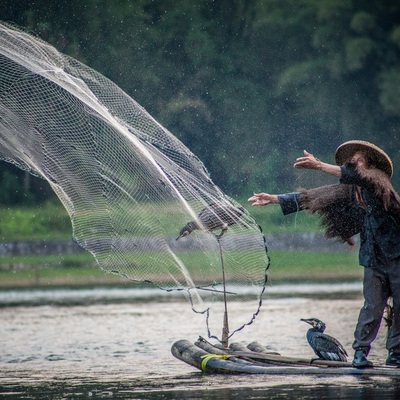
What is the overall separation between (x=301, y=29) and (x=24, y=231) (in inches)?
571

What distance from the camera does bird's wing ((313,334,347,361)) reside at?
10.8m

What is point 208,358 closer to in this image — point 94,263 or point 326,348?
point 326,348

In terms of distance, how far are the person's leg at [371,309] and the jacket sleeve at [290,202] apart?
0.72 m

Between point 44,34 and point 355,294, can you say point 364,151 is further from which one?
point 44,34

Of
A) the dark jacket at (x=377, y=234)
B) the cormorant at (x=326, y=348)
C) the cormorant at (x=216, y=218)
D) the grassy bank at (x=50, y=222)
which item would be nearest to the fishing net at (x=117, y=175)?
the cormorant at (x=216, y=218)

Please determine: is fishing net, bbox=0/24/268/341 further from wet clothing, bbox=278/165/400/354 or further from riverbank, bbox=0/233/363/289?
riverbank, bbox=0/233/363/289

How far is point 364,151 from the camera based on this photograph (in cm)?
1048

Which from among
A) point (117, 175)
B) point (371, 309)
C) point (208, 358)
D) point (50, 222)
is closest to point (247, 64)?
point (50, 222)

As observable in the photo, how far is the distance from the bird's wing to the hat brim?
53.1 inches

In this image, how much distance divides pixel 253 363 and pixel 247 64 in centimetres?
3433

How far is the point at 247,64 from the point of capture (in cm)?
4469

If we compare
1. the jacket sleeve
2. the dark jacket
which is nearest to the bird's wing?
the dark jacket

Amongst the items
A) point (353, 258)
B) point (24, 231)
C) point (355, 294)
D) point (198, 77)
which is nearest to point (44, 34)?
point (198, 77)

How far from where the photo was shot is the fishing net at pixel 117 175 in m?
11.1
